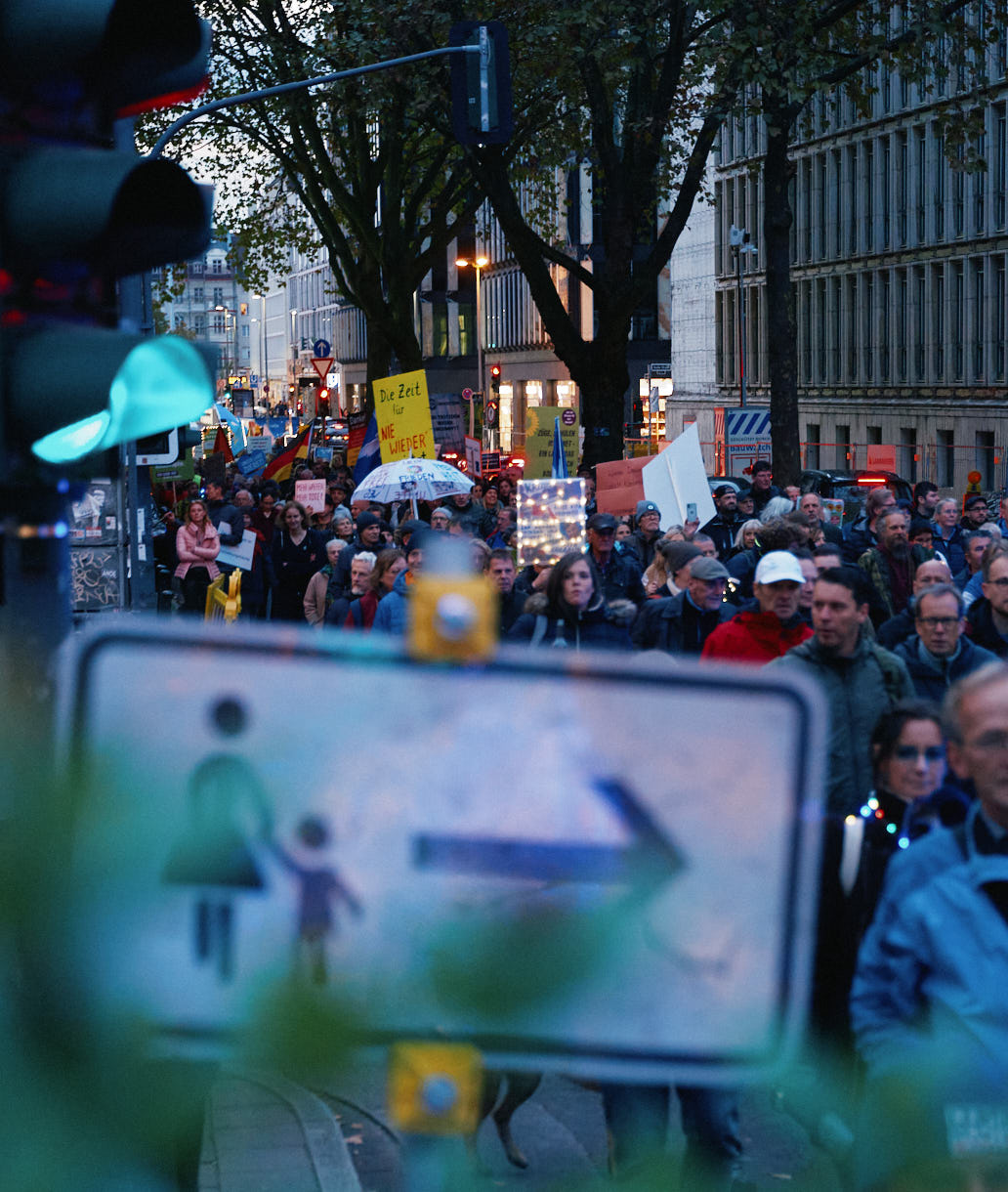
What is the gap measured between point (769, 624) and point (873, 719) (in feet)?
4.87

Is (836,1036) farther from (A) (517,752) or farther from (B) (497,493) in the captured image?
(B) (497,493)

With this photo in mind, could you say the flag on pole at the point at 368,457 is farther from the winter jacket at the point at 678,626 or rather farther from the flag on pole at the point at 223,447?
the winter jacket at the point at 678,626

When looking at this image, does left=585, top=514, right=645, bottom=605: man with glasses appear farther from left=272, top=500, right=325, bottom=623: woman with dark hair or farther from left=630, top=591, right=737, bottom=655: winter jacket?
left=272, top=500, right=325, bottom=623: woman with dark hair

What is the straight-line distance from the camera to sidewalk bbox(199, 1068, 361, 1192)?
66.0 inches

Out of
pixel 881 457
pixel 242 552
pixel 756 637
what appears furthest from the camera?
pixel 881 457

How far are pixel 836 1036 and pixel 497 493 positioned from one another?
21723 mm

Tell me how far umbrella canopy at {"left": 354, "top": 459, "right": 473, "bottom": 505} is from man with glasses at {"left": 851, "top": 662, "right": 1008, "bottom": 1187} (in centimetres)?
1598

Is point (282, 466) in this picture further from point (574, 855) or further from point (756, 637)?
point (574, 855)

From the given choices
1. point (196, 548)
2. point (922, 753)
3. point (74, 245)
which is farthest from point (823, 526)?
point (74, 245)

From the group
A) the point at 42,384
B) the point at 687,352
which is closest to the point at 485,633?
the point at 42,384

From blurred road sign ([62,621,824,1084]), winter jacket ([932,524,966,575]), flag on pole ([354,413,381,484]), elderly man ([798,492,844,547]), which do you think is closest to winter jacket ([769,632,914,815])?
blurred road sign ([62,621,824,1084])

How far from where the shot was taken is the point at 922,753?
4.64 metres

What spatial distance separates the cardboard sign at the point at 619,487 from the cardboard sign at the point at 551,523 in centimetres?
512

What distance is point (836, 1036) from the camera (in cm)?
227
